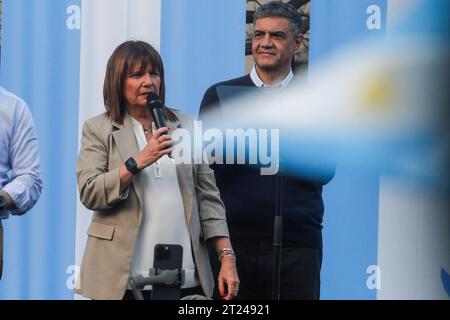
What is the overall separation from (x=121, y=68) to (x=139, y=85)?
10cm

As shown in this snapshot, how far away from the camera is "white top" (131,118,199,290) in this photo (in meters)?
3.42

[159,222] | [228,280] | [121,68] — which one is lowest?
[228,280]

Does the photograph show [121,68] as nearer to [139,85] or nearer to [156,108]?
[139,85]

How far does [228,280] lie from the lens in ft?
11.4

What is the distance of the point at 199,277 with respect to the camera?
11.3 feet

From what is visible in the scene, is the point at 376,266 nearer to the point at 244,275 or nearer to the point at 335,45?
the point at 244,275

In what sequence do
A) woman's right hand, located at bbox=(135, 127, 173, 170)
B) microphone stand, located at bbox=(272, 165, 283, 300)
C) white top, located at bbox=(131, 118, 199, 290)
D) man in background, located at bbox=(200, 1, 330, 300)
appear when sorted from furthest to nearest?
man in background, located at bbox=(200, 1, 330, 300) → microphone stand, located at bbox=(272, 165, 283, 300) → white top, located at bbox=(131, 118, 199, 290) → woman's right hand, located at bbox=(135, 127, 173, 170)

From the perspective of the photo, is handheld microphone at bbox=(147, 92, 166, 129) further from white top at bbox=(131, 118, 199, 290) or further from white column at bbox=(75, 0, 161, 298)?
white column at bbox=(75, 0, 161, 298)

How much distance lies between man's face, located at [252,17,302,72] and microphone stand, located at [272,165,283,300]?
52 cm

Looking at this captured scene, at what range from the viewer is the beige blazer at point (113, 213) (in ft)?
11.1

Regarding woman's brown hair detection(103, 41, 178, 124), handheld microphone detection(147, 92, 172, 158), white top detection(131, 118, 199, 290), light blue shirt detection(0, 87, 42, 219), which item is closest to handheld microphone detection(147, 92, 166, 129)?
handheld microphone detection(147, 92, 172, 158)

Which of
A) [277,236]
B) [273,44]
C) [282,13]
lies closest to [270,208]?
[277,236]

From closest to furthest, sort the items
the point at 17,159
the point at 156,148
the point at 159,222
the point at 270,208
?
the point at 156,148 → the point at 159,222 → the point at 17,159 → the point at 270,208
